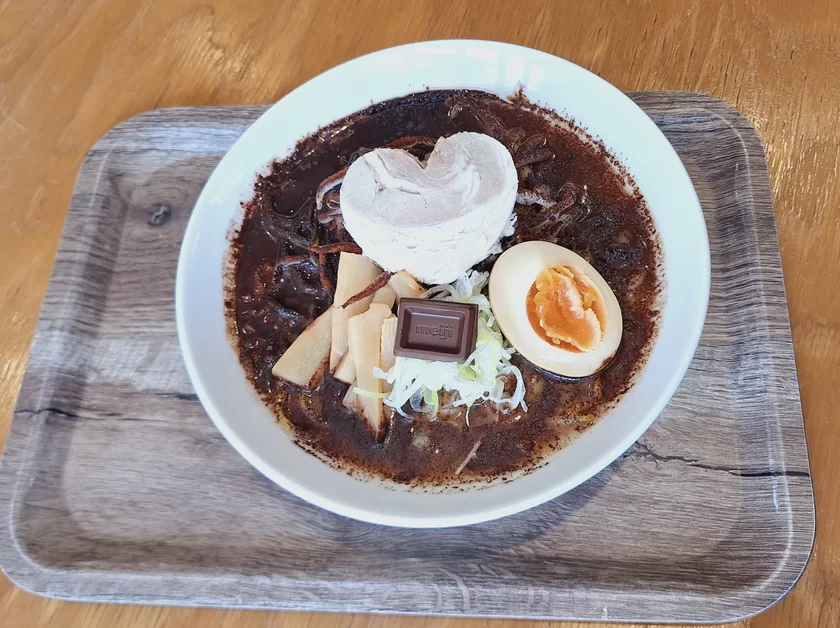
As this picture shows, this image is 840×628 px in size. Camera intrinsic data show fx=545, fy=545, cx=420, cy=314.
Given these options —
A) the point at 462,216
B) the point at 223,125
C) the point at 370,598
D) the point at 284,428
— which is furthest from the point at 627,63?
the point at 370,598

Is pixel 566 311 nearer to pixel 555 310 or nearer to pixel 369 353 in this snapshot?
pixel 555 310

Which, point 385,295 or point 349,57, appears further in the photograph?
point 349,57

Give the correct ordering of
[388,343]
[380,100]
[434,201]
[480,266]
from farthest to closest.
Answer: [380,100] → [480,266] → [388,343] → [434,201]

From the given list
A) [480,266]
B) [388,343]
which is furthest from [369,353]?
[480,266]

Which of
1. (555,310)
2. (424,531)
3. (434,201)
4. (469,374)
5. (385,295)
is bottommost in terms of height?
(424,531)

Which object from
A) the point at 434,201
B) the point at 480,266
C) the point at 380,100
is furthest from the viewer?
the point at 380,100

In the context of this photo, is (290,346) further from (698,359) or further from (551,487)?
(698,359)

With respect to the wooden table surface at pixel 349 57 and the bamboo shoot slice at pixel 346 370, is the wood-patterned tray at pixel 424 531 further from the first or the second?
the bamboo shoot slice at pixel 346 370
